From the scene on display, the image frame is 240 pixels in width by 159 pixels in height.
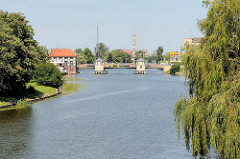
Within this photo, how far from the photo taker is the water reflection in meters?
29.8

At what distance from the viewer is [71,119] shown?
4553 centimetres

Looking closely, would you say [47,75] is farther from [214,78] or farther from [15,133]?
[214,78]

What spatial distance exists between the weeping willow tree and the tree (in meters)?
34.4

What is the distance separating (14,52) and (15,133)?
19.5 meters

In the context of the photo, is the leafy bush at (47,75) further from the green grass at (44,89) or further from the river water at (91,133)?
the river water at (91,133)

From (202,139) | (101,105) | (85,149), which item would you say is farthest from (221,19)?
(101,105)

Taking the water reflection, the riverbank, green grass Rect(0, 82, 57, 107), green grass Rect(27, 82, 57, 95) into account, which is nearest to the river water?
the water reflection

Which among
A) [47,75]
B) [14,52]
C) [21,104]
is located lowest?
[21,104]

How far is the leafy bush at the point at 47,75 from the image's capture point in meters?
76.9

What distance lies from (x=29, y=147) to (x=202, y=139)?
16583mm

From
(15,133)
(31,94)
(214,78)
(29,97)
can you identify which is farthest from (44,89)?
(214,78)

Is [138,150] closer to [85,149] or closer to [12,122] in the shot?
[85,149]

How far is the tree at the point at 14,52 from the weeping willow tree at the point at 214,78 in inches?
1356

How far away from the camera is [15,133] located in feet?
119
